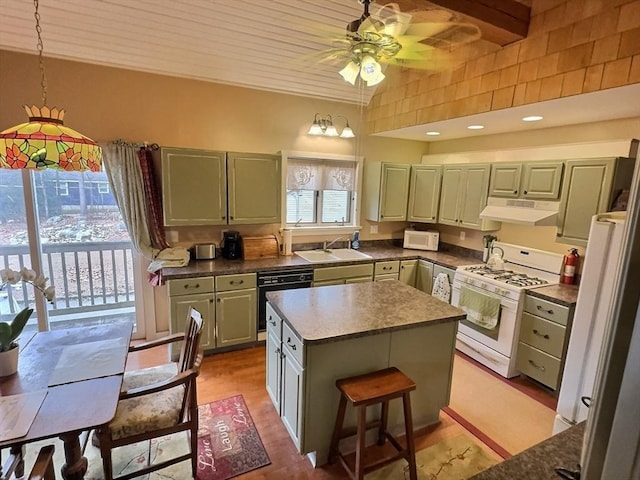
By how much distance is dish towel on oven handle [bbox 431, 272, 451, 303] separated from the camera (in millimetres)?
3717

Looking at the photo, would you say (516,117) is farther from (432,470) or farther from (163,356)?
(163,356)

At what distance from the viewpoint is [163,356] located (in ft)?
11.0

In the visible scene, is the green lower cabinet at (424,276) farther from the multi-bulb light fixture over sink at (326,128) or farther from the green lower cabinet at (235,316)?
the green lower cabinet at (235,316)

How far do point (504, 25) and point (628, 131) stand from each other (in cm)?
150

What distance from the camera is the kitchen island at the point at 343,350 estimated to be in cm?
196

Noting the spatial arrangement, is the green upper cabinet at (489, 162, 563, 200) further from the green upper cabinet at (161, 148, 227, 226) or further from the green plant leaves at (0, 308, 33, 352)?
the green plant leaves at (0, 308, 33, 352)

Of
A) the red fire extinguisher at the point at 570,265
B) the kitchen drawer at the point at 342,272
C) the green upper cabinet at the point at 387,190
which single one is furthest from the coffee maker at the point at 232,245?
the red fire extinguisher at the point at 570,265

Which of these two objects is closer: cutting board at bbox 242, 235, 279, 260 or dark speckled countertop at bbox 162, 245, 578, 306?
dark speckled countertop at bbox 162, 245, 578, 306

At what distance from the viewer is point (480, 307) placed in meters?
3.25

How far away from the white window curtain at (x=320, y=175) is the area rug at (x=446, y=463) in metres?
2.97

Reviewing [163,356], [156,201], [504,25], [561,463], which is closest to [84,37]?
[156,201]

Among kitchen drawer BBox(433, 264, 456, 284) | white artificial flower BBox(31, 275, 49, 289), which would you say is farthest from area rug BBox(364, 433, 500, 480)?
white artificial flower BBox(31, 275, 49, 289)

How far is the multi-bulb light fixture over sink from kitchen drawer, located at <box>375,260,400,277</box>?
5.19 feet

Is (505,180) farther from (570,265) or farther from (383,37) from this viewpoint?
(383,37)
